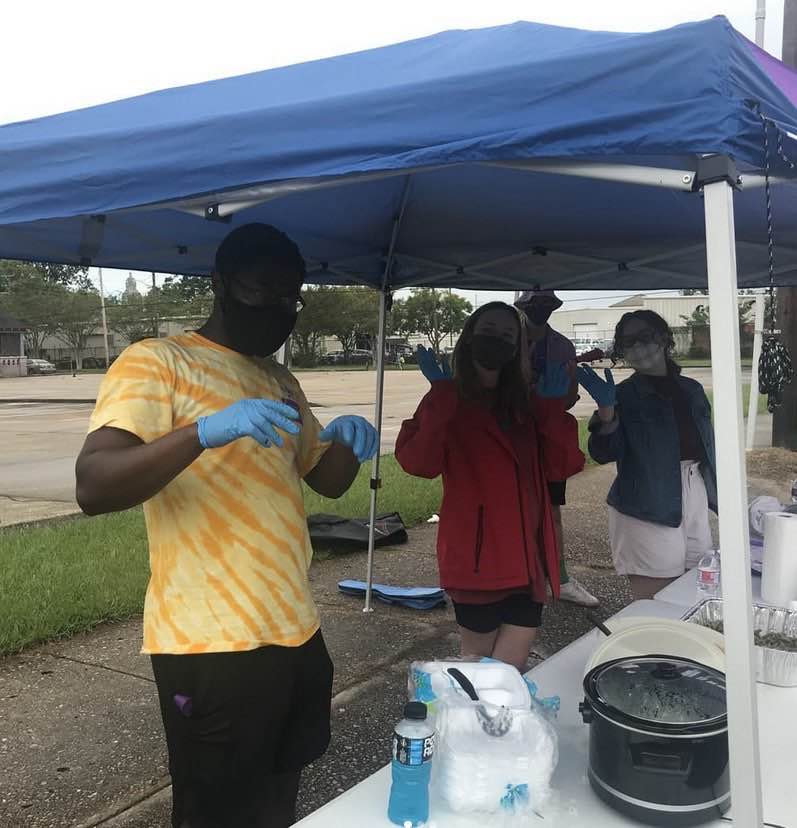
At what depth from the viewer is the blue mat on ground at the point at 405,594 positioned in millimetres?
4742

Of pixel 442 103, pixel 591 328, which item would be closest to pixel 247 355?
pixel 442 103

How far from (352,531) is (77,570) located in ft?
6.58

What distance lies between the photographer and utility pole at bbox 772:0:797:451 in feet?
27.7

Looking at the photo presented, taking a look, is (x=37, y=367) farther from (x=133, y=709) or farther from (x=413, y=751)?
→ (x=413, y=751)

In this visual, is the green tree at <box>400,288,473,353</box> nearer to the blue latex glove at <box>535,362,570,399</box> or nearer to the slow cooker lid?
the blue latex glove at <box>535,362,570,399</box>

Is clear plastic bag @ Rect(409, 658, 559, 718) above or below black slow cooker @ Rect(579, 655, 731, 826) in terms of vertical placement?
above

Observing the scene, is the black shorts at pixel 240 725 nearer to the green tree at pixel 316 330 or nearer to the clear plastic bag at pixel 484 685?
the clear plastic bag at pixel 484 685

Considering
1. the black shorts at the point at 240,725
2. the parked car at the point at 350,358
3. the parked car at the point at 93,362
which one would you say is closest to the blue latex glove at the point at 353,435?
the black shorts at the point at 240,725

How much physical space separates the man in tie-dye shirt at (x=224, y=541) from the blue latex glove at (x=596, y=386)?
4.82 feet

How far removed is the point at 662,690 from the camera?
4.97 feet

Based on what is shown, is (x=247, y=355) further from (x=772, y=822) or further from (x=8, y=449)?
(x=8, y=449)

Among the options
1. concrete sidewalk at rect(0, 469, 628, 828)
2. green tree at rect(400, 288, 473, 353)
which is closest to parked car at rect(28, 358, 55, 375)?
green tree at rect(400, 288, 473, 353)

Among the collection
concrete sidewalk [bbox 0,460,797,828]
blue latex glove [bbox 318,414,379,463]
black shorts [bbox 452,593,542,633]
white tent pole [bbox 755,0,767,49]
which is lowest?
concrete sidewalk [bbox 0,460,797,828]

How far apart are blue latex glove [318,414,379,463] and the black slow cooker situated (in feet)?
2.77
